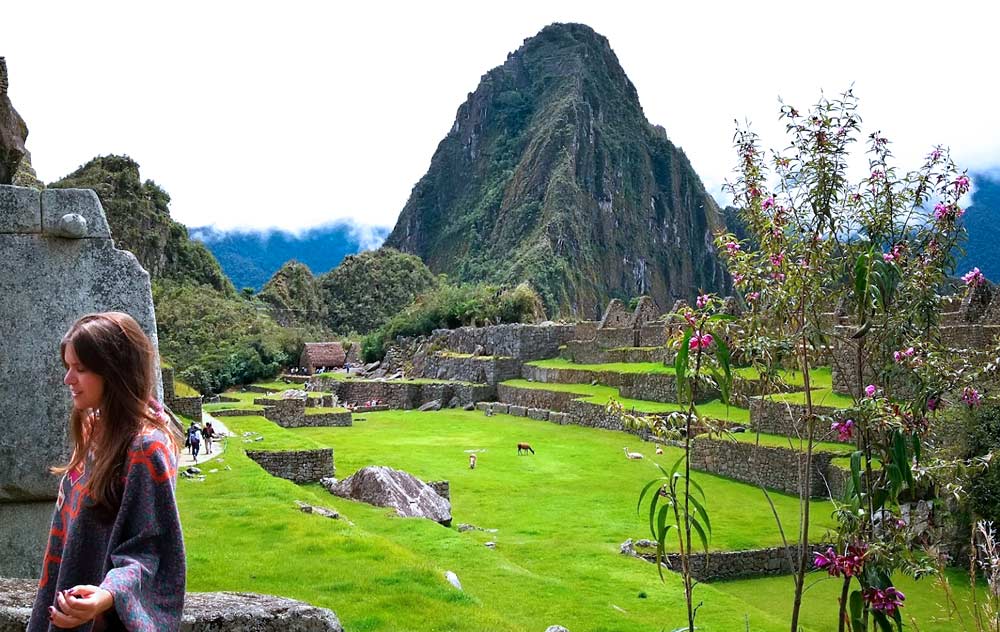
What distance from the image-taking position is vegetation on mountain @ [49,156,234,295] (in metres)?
40.7

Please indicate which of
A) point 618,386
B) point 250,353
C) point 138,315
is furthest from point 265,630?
point 250,353

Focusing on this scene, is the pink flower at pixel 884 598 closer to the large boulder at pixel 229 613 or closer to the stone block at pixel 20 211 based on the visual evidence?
the large boulder at pixel 229 613

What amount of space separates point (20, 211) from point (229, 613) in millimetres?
1549

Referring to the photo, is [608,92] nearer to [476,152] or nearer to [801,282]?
[476,152]

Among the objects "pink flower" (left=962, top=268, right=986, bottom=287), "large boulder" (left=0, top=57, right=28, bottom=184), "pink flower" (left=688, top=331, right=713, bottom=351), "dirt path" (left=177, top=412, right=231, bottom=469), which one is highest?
"large boulder" (left=0, top=57, right=28, bottom=184)

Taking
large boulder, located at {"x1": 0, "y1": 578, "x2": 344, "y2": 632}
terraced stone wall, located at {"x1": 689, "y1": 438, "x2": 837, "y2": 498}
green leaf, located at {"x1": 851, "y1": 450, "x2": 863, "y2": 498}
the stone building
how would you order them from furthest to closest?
the stone building
terraced stone wall, located at {"x1": 689, "y1": 438, "x2": 837, "y2": 498}
green leaf, located at {"x1": 851, "y1": 450, "x2": 863, "y2": 498}
large boulder, located at {"x1": 0, "y1": 578, "x2": 344, "y2": 632}

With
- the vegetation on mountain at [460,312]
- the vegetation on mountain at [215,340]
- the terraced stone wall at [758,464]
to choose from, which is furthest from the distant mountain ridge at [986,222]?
the vegetation on mountain at [460,312]

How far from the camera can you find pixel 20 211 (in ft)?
9.37

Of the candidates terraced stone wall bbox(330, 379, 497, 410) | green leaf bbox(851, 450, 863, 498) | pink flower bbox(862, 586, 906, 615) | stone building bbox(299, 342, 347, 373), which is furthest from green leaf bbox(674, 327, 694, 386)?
stone building bbox(299, 342, 347, 373)

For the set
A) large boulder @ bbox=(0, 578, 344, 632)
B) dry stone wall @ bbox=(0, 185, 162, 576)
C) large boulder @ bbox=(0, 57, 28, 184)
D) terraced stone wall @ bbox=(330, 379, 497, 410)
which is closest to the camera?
large boulder @ bbox=(0, 578, 344, 632)

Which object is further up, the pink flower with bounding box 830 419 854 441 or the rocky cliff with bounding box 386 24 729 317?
the rocky cliff with bounding box 386 24 729 317

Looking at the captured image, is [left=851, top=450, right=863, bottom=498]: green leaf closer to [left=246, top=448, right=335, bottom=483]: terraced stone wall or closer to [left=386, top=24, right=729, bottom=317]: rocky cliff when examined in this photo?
[left=246, top=448, right=335, bottom=483]: terraced stone wall

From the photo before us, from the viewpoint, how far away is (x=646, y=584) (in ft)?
26.5

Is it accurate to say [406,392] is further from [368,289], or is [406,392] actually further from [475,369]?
[368,289]
